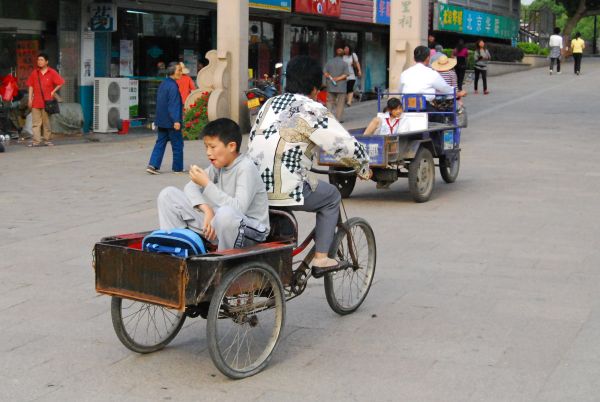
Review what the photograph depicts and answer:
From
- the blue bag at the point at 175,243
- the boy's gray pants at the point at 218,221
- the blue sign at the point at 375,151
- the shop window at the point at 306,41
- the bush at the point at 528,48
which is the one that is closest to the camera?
the blue bag at the point at 175,243

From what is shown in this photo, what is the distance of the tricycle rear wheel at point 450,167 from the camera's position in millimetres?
12766

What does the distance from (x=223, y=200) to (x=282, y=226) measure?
2.02 feet

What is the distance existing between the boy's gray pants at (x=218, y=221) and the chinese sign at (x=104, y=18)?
14880 mm

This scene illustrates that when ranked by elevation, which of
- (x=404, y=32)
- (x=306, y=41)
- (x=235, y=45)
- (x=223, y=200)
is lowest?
(x=223, y=200)

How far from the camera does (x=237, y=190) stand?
565 centimetres

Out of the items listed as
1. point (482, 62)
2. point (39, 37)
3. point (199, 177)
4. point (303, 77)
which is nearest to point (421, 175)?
point (303, 77)

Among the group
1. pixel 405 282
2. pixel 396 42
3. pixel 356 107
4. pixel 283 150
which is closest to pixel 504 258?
pixel 405 282

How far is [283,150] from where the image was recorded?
6020 millimetres

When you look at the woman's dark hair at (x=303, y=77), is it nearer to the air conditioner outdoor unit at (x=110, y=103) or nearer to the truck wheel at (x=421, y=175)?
the truck wheel at (x=421, y=175)

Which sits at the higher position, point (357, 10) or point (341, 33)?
point (357, 10)

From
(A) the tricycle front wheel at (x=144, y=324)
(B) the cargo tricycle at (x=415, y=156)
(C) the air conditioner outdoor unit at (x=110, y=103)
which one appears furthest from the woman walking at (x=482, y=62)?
(A) the tricycle front wheel at (x=144, y=324)

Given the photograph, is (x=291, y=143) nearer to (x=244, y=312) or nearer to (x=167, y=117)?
(x=244, y=312)

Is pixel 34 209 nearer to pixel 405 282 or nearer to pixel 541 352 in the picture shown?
pixel 405 282

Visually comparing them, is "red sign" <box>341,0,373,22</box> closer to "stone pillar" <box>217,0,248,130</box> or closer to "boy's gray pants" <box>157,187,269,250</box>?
"stone pillar" <box>217,0,248,130</box>
